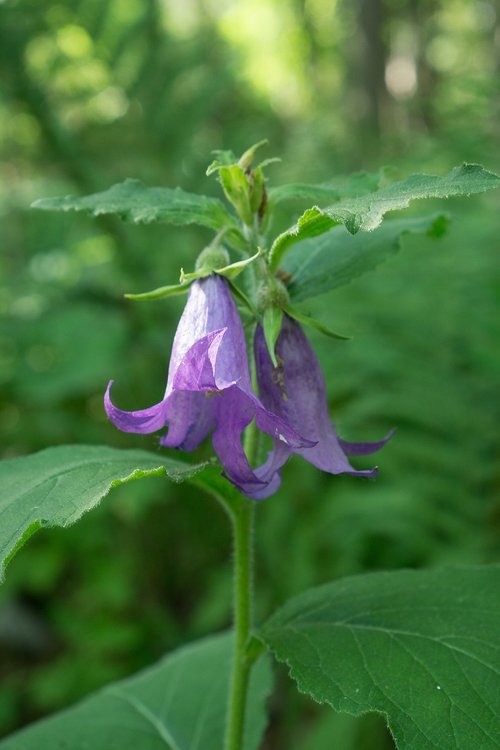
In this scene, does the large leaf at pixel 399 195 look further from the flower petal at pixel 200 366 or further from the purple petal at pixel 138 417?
the purple petal at pixel 138 417

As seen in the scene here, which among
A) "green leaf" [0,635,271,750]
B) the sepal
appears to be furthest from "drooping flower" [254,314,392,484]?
"green leaf" [0,635,271,750]

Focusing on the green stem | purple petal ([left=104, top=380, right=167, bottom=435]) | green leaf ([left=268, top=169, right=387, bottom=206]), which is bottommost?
the green stem

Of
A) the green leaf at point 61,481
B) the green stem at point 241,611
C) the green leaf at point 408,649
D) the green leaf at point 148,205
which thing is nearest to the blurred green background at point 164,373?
the green stem at point 241,611

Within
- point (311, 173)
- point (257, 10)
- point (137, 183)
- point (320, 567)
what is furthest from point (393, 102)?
→ point (137, 183)

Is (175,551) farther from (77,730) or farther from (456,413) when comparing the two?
(77,730)

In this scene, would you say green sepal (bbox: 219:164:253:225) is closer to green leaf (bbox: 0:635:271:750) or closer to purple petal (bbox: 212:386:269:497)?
purple petal (bbox: 212:386:269:497)

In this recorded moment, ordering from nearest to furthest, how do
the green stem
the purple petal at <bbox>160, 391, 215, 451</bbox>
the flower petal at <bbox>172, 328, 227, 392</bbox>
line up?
the flower petal at <bbox>172, 328, 227, 392</bbox>, the purple petal at <bbox>160, 391, 215, 451</bbox>, the green stem

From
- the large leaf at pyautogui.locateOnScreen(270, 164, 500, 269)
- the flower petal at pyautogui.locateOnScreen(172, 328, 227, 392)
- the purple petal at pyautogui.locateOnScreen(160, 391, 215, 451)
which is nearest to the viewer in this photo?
the large leaf at pyautogui.locateOnScreen(270, 164, 500, 269)

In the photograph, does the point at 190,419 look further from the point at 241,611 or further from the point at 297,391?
the point at 241,611
